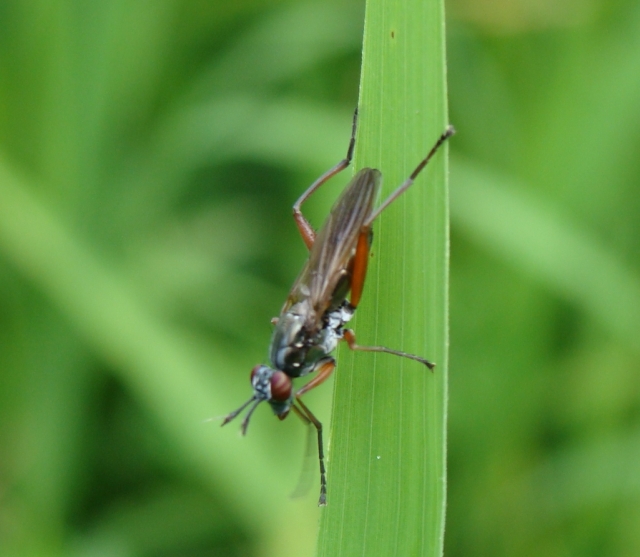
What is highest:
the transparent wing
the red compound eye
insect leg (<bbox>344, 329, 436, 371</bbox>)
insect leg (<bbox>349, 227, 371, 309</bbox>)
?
the transparent wing

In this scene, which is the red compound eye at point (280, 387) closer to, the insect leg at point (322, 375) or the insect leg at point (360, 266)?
the insect leg at point (322, 375)

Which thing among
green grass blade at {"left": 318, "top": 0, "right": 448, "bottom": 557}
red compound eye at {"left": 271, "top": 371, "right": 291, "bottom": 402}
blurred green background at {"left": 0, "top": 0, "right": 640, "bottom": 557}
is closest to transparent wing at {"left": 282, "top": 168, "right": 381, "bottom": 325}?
green grass blade at {"left": 318, "top": 0, "right": 448, "bottom": 557}

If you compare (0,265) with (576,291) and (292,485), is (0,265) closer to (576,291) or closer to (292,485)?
(292,485)

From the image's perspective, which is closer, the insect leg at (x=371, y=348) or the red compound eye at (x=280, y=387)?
the insect leg at (x=371, y=348)

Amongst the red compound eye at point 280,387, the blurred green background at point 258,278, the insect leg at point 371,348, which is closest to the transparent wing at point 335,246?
the red compound eye at point 280,387

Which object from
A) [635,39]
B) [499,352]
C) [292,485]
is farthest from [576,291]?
[292,485]

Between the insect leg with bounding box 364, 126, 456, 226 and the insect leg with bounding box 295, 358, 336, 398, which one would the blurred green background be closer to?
the insect leg with bounding box 295, 358, 336, 398
